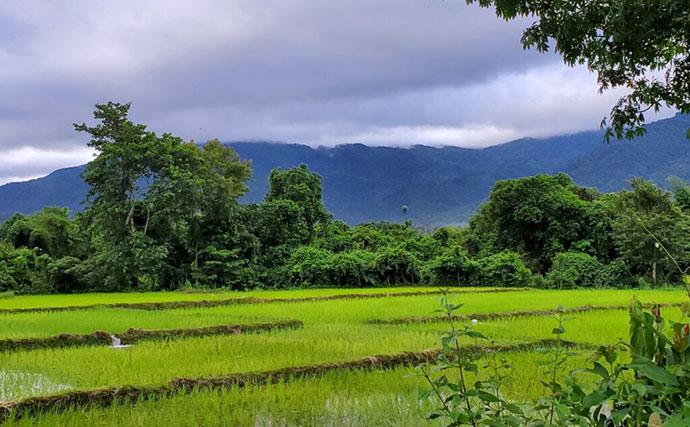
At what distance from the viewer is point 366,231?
2809cm

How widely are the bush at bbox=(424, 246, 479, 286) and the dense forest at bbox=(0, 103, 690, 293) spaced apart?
0.05 meters

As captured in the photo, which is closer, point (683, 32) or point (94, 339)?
point (683, 32)

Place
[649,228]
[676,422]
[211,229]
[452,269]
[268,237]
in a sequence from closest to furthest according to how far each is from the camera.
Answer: [676,422] → [649,228] → [452,269] → [211,229] → [268,237]

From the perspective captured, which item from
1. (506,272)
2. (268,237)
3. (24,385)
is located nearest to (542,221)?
(506,272)

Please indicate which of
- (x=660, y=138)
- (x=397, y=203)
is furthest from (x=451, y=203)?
(x=660, y=138)

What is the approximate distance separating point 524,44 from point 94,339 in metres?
6.52

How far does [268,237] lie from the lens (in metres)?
24.6

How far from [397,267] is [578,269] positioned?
7.58 metres

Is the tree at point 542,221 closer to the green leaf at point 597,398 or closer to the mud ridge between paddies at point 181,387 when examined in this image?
the mud ridge between paddies at point 181,387

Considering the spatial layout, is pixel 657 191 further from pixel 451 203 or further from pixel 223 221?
pixel 451 203

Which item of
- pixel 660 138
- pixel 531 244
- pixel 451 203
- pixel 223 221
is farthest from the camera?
pixel 451 203

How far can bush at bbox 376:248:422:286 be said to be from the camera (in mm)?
21734

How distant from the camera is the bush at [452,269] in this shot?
2217 centimetres

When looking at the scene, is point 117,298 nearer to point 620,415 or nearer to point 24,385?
point 24,385
